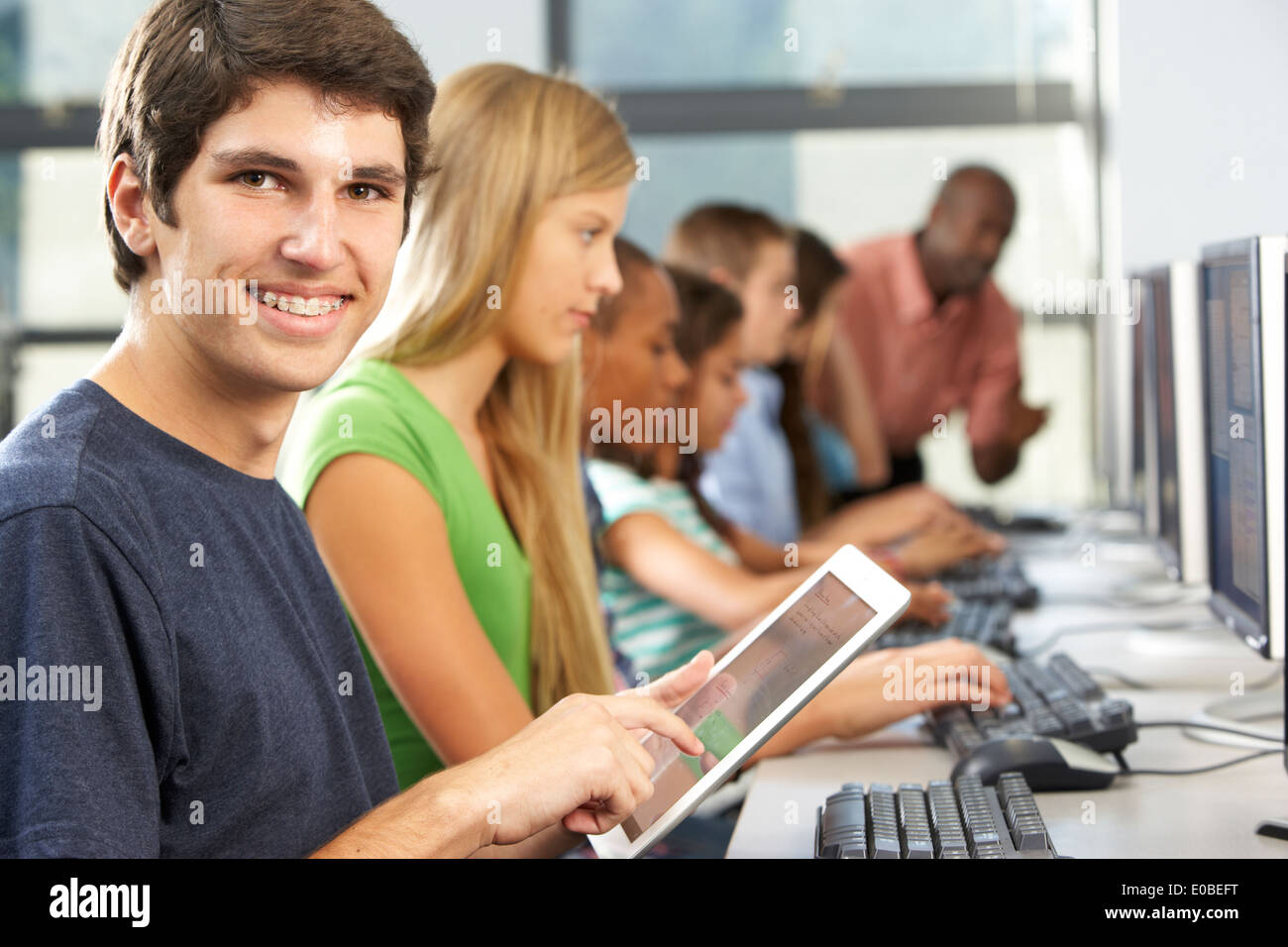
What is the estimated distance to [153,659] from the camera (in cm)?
71

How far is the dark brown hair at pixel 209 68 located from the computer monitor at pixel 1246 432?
2.33ft

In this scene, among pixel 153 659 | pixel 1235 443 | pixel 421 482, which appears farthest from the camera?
pixel 1235 443

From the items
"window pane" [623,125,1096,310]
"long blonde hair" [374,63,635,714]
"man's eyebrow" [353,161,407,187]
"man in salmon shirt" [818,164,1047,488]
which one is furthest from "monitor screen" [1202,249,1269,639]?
"window pane" [623,125,1096,310]

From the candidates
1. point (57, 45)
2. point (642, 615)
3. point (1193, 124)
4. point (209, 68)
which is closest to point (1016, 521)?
point (1193, 124)

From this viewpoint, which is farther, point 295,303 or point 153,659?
point 295,303

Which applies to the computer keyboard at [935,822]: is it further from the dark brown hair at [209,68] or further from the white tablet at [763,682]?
the dark brown hair at [209,68]

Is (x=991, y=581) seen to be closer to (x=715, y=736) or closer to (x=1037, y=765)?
(x=1037, y=765)

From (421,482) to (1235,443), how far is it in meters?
0.76

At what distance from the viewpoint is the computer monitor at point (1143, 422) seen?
75.9 inches

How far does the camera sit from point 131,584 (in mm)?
704

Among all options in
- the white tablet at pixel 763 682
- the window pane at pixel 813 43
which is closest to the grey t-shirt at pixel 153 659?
the white tablet at pixel 763 682

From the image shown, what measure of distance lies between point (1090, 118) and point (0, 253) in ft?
10.4

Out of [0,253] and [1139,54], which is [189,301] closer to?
[1139,54]
